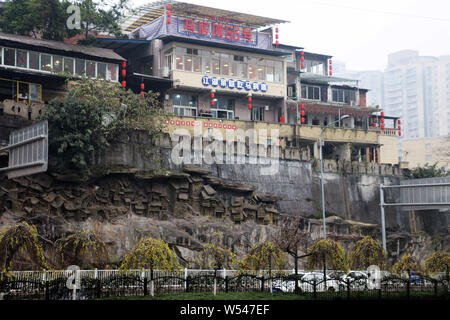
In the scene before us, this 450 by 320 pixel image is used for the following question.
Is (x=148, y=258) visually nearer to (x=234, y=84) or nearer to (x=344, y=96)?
(x=234, y=84)

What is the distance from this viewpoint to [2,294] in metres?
25.3

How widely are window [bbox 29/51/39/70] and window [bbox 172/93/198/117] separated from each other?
1451cm

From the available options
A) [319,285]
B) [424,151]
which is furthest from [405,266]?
[424,151]

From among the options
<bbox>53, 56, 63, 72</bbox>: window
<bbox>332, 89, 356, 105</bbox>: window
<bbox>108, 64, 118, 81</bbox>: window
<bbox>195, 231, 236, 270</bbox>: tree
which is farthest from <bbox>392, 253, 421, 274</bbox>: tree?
<bbox>332, 89, 356, 105</bbox>: window

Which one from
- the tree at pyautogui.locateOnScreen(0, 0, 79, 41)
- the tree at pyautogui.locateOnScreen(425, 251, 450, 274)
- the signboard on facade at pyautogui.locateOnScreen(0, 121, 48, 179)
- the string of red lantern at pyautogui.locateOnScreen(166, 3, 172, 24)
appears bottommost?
the tree at pyautogui.locateOnScreen(425, 251, 450, 274)

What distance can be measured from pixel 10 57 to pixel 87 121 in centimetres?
1006

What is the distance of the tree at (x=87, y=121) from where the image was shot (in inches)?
1618

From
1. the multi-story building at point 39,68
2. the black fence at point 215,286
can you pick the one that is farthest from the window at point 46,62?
the black fence at point 215,286

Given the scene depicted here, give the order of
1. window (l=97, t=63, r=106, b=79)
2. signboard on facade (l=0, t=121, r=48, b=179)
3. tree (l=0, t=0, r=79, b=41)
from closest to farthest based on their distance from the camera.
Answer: signboard on facade (l=0, t=121, r=48, b=179) < window (l=97, t=63, r=106, b=79) < tree (l=0, t=0, r=79, b=41)

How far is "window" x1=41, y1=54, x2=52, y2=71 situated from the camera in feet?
157

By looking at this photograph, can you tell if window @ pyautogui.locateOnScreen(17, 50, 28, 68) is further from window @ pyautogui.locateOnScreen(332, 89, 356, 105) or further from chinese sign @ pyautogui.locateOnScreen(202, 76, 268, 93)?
window @ pyautogui.locateOnScreen(332, 89, 356, 105)

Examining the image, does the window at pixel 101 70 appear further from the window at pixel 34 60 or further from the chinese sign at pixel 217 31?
the chinese sign at pixel 217 31

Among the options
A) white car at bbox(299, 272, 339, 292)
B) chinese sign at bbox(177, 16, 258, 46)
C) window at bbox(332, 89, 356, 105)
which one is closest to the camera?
white car at bbox(299, 272, 339, 292)

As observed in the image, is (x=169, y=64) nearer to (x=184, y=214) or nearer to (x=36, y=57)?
(x=36, y=57)
